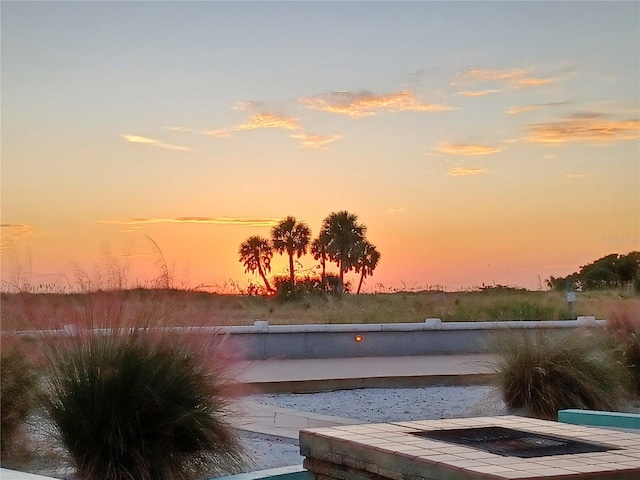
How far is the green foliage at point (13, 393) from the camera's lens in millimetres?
4797

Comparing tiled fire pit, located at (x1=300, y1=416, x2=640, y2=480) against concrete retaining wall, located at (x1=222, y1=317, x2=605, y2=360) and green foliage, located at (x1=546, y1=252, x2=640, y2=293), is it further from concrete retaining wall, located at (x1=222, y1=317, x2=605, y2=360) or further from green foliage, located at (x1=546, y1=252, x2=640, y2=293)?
green foliage, located at (x1=546, y1=252, x2=640, y2=293)

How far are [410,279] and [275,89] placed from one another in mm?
8291

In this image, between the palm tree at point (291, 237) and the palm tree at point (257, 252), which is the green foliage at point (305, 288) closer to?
the palm tree at point (257, 252)

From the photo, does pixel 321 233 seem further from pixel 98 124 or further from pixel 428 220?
pixel 98 124

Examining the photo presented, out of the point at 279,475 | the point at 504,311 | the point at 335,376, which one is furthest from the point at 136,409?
the point at 504,311

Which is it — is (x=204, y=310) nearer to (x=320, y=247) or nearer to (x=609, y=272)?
(x=609, y=272)

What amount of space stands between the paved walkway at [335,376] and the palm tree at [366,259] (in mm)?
14261

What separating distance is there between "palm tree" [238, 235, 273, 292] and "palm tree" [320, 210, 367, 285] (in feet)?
8.59

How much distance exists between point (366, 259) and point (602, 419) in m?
23.1

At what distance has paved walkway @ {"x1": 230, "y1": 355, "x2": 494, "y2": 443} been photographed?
6.95m

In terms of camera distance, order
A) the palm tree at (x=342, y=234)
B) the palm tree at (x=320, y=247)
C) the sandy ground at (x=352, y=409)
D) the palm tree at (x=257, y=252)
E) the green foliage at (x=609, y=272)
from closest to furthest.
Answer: the sandy ground at (x=352, y=409) → the palm tree at (x=257, y=252) → the green foliage at (x=609, y=272) → the palm tree at (x=342, y=234) → the palm tree at (x=320, y=247)

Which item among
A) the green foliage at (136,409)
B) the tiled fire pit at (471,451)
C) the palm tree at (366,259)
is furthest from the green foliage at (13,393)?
the palm tree at (366,259)

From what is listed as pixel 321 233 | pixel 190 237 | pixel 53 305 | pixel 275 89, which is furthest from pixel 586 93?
pixel 321 233

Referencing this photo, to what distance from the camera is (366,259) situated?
1115 inches
